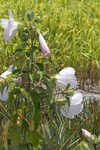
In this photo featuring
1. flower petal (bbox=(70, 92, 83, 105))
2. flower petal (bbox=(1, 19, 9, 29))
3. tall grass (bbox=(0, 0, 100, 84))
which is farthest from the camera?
tall grass (bbox=(0, 0, 100, 84))

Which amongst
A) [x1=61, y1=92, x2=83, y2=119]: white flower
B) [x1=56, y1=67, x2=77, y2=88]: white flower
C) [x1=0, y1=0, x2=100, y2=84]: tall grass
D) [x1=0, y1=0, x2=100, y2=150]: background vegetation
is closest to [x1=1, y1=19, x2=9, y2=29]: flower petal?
[x1=0, y1=0, x2=100, y2=150]: background vegetation

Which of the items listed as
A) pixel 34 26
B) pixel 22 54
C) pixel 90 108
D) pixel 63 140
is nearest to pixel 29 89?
pixel 22 54

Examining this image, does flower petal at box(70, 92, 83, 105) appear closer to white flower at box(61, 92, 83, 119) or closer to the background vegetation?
white flower at box(61, 92, 83, 119)

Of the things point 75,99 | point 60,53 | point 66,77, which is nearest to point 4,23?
point 66,77

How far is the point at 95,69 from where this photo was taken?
328cm

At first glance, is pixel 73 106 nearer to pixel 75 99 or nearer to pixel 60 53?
pixel 75 99

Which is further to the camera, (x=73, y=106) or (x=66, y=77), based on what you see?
(x=73, y=106)

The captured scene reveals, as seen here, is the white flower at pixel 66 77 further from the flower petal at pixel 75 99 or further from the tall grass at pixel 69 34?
the tall grass at pixel 69 34

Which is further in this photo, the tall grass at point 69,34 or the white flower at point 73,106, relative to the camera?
the tall grass at point 69,34

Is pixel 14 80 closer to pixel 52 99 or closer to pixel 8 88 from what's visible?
pixel 8 88

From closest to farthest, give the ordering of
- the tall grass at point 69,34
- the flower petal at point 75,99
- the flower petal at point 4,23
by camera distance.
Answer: the flower petal at point 4,23
the flower petal at point 75,99
the tall grass at point 69,34

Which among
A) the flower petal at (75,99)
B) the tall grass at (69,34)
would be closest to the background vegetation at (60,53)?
the tall grass at (69,34)

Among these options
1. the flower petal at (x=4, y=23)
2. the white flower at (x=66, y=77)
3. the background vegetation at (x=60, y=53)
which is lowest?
the background vegetation at (x=60, y=53)

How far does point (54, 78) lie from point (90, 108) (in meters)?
0.71
